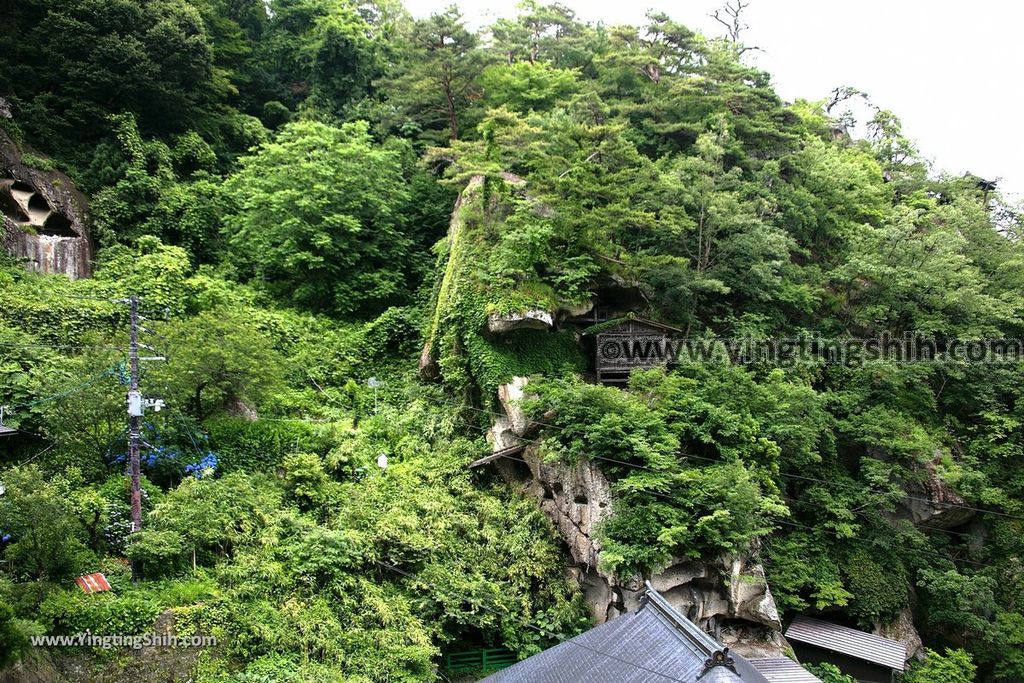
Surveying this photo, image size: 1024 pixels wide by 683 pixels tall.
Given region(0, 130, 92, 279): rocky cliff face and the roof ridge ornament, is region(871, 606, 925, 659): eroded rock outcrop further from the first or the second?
region(0, 130, 92, 279): rocky cliff face

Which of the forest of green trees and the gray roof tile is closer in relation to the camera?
the gray roof tile

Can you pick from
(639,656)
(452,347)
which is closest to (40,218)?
(452,347)

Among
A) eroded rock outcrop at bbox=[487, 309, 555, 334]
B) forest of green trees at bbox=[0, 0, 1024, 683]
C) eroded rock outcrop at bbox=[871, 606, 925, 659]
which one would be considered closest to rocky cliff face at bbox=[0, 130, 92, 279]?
forest of green trees at bbox=[0, 0, 1024, 683]

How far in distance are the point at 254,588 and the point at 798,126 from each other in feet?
76.8

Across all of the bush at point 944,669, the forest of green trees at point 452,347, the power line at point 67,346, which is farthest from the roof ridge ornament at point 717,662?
the power line at point 67,346

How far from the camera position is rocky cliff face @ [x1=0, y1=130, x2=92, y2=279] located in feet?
66.8

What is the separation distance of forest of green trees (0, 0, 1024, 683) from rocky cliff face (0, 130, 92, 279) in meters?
0.67

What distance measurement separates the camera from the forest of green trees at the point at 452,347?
13513 mm

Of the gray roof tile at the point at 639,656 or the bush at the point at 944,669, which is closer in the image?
the gray roof tile at the point at 639,656

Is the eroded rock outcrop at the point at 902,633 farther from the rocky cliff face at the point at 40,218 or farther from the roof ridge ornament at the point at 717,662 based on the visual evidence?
the rocky cliff face at the point at 40,218

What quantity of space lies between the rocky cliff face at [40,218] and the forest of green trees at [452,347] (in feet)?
2.19

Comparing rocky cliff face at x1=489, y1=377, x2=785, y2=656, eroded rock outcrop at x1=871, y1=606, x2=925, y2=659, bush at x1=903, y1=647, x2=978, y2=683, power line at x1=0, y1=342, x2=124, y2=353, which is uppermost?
power line at x1=0, y1=342, x2=124, y2=353

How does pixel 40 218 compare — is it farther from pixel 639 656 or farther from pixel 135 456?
pixel 639 656

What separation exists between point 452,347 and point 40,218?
1349cm
